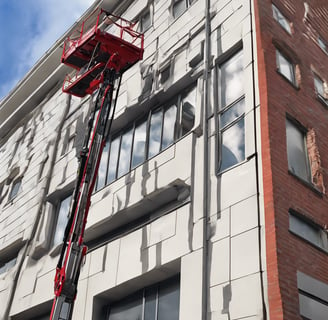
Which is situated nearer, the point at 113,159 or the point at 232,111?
the point at 232,111

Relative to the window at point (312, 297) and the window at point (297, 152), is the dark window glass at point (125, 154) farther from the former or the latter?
the window at point (312, 297)

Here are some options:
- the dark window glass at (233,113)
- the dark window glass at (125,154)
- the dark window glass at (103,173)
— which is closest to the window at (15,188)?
the dark window glass at (103,173)

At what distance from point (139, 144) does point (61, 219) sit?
457cm

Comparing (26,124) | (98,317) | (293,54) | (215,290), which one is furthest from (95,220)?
(26,124)

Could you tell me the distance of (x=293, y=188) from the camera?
1079 centimetres

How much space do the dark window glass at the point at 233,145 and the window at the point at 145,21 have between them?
8.91 meters

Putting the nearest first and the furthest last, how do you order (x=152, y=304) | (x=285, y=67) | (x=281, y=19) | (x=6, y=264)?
(x=152, y=304)
(x=285, y=67)
(x=281, y=19)
(x=6, y=264)

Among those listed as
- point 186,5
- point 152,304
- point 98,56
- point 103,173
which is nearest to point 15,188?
point 103,173

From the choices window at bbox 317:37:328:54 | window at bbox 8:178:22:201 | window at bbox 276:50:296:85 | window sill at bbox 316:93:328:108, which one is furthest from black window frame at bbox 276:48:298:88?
window at bbox 8:178:22:201

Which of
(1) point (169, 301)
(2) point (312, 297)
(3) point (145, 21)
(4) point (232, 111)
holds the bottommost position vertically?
(2) point (312, 297)

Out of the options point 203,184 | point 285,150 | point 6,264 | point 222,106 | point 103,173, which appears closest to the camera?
point 285,150

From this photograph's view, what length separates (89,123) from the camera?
1452 centimetres

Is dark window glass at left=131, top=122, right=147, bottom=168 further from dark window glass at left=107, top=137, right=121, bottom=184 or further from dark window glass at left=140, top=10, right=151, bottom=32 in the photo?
dark window glass at left=140, top=10, right=151, bottom=32

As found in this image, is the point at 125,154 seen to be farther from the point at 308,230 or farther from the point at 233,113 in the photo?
the point at 308,230
